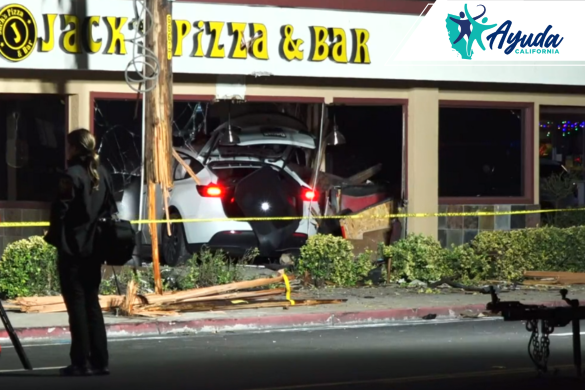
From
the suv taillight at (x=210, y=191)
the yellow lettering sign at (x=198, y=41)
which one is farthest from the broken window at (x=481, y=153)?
the yellow lettering sign at (x=198, y=41)

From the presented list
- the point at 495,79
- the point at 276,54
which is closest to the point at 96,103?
the point at 276,54

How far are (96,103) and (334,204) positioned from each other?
13.5 feet

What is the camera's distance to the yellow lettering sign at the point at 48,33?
16219 mm

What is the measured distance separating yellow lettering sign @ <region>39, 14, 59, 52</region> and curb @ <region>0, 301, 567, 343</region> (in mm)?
5014

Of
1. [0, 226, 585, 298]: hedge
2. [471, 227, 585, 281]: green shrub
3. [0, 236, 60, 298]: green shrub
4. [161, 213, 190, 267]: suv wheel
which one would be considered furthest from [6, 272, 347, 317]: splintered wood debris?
[161, 213, 190, 267]: suv wheel

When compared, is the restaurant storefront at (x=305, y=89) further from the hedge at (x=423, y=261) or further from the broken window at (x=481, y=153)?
the hedge at (x=423, y=261)

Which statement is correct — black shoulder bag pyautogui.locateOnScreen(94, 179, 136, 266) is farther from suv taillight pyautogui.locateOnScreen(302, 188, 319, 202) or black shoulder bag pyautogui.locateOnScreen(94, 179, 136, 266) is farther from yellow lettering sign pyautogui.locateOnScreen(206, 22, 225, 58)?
suv taillight pyautogui.locateOnScreen(302, 188, 319, 202)

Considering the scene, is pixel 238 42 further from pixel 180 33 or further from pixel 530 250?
pixel 530 250

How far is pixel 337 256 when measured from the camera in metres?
16.4

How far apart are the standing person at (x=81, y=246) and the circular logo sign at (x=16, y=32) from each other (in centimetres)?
706

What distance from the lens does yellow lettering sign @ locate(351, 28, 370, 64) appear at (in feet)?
59.1

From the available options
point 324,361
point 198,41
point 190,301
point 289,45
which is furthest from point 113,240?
point 289,45

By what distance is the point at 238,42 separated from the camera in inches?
683

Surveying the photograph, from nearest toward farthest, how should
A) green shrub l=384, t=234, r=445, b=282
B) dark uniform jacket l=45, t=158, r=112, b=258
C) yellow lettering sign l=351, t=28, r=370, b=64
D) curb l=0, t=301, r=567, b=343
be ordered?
1. dark uniform jacket l=45, t=158, r=112, b=258
2. curb l=0, t=301, r=567, b=343
3. green shrub l=384, t=234, r=445, b=282
4. yellow lettering sign l=351, t=28, r=370, b=64
